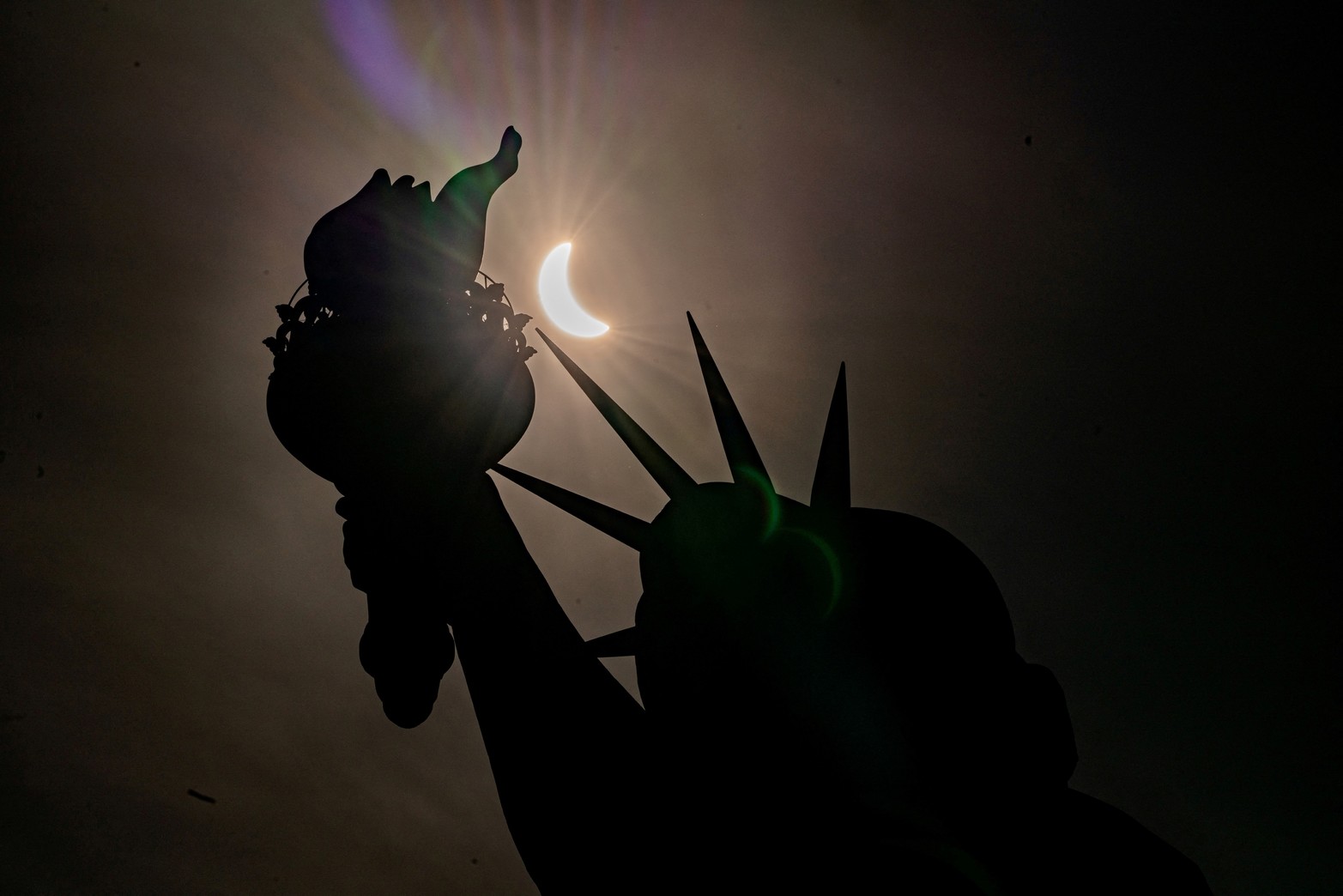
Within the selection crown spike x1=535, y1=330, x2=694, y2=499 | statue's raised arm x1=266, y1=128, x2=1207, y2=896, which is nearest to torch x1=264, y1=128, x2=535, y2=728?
statue's raised arm x1=266, y1=128, x2=1207, y2=896

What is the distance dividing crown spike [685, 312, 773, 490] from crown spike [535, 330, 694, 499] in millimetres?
700

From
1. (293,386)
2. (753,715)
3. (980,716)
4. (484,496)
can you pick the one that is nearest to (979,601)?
(980,716)

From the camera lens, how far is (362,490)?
11344 mm

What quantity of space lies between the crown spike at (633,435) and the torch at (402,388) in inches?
93.1

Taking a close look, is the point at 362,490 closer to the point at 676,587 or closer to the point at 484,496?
the point at 484,496

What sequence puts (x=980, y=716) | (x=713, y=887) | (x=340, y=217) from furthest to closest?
(x=340, y=217), (x=980, y=716), (x=713, y=887)

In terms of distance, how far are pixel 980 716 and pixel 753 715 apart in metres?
2.79

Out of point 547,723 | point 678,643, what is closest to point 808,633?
point 678,643

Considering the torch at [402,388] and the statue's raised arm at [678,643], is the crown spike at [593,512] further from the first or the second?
the torch at [402,388]

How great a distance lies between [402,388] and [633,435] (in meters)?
4.00

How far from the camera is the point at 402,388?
11.1 meters

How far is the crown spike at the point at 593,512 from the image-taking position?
9.37 meters

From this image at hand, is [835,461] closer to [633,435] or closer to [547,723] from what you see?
[633,435]

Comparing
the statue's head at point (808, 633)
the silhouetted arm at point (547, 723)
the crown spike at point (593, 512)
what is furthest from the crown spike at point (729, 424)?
the silhouetted arm at point (547, 723)
